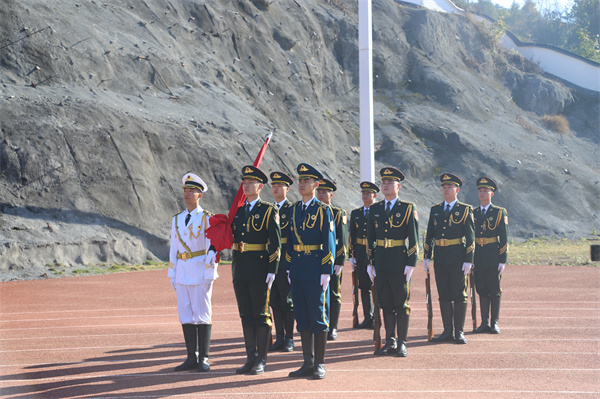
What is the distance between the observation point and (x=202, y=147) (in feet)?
93.1

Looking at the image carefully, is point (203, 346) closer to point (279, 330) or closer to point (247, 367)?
point (247, 367)

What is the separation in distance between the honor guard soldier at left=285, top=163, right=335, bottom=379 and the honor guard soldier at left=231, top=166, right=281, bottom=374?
0.27 m

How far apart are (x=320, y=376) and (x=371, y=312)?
3812 mm

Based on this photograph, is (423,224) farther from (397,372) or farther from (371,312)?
(397,372)

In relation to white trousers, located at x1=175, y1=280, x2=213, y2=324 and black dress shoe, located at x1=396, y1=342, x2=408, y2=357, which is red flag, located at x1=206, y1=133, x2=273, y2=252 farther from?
black dress shoe, located at x1=396, y1=342, x2=408, y2=357

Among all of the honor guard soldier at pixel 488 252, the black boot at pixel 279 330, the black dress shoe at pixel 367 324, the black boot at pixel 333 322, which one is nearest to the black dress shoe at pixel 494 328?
the honor guard soldier at pixel 488 252

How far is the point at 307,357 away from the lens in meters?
7.34

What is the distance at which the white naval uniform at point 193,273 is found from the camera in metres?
7.71

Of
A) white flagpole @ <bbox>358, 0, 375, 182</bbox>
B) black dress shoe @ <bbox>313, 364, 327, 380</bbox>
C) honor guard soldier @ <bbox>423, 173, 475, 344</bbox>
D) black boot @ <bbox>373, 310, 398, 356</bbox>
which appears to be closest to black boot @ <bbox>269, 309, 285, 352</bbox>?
black boot @ <bbox>373, 310, 398, 356</bbox>

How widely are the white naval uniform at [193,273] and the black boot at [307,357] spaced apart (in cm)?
120

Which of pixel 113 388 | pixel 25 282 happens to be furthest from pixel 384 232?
pixel 25 282

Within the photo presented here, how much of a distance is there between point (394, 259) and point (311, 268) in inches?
63.2

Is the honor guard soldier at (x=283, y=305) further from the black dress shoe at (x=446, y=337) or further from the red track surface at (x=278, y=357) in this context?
the black dress shoe at (x=446, y=337)

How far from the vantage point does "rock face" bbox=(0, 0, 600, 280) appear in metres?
23.7
